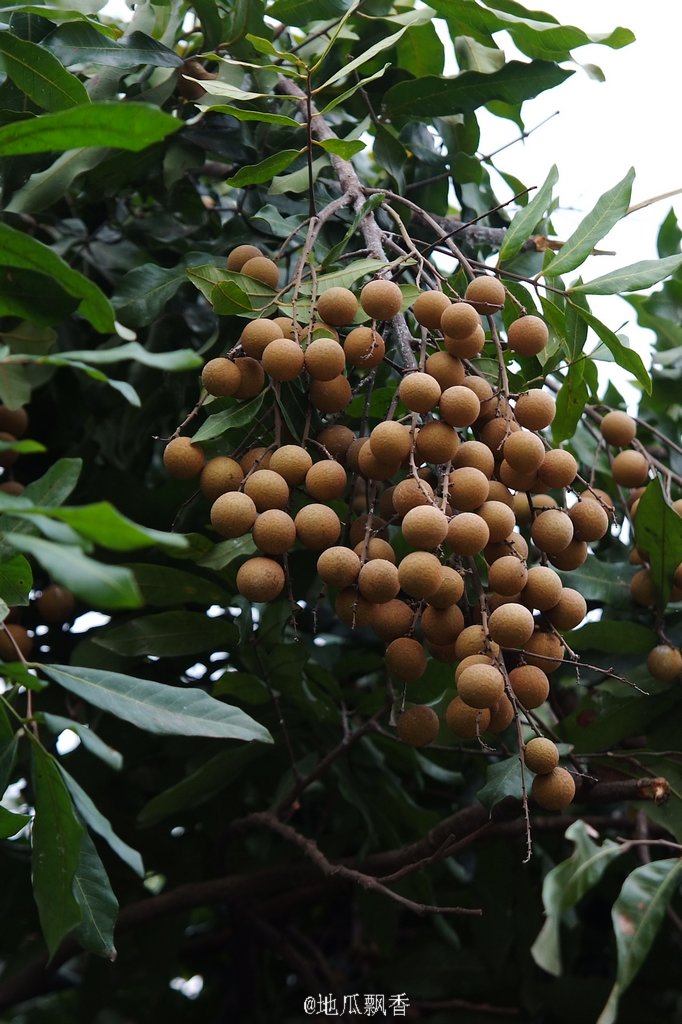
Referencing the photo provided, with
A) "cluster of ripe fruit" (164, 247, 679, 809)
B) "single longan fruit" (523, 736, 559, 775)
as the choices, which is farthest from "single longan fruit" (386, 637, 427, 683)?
"single longan fruit" (523, 736, 559, 775)

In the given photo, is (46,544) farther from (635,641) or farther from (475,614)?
(635,641)

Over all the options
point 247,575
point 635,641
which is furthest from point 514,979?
point 247,575

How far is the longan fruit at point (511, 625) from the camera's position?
790mm

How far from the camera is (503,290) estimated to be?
894mm

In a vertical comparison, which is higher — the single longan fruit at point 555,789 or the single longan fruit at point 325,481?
the single longan fruit at point 325,481

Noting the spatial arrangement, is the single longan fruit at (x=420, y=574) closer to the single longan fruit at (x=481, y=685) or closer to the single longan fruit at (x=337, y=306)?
the single longan fruit at (x=481, y=685)

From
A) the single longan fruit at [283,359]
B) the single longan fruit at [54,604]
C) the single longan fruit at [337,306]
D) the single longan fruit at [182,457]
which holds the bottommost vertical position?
the single longan fruit at [54,604]

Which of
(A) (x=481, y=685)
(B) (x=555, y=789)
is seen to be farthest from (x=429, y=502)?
(B) (x=555, y=789)

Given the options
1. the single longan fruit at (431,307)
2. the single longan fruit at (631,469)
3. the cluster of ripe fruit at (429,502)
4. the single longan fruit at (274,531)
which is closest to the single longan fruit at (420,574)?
the cluster of ripe fruit at (429,502)

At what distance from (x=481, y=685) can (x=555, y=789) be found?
0.14m

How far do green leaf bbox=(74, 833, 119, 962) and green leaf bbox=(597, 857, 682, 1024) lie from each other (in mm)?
381

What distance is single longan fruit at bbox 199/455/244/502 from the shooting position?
88cm

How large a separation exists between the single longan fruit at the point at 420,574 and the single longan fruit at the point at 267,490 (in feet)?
0.41

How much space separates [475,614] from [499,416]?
17cm
